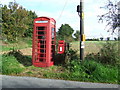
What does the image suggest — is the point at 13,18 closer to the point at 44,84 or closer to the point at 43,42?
the point at 43,42

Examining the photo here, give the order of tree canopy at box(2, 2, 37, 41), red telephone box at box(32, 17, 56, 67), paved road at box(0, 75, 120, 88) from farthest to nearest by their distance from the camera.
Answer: tree canopy at box(2, 2, 37, 41) < red telephone box at box(32, 17, 56, 67) < paved road at box(0, 75, 120, 88)

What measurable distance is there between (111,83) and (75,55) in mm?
2879

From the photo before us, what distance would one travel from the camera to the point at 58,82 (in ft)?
21.3

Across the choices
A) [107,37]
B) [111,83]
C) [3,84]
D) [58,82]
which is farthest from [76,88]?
[107,37]

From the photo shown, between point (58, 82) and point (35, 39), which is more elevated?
point (35, 39)

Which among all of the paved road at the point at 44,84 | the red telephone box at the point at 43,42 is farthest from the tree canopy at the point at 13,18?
the paved road at the point at 44,84

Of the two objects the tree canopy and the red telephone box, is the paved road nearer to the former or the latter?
the red telephone box

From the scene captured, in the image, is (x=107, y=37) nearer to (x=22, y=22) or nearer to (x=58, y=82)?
(x=58, y=82)

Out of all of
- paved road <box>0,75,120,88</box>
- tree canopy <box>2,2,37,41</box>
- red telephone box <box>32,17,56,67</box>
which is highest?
tree canopy <box>2,2,37,41</box>

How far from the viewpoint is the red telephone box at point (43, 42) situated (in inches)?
340

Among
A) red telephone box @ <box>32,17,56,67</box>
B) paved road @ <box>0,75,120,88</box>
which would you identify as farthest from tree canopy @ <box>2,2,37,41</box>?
paved road @ <box>0,75,120,88</box>

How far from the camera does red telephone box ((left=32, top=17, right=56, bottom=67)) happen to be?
8648 millimetres

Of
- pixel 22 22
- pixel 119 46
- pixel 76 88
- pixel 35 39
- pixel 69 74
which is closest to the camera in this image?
pixel 76 88

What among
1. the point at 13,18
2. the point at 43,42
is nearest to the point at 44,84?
the point at 43,42
